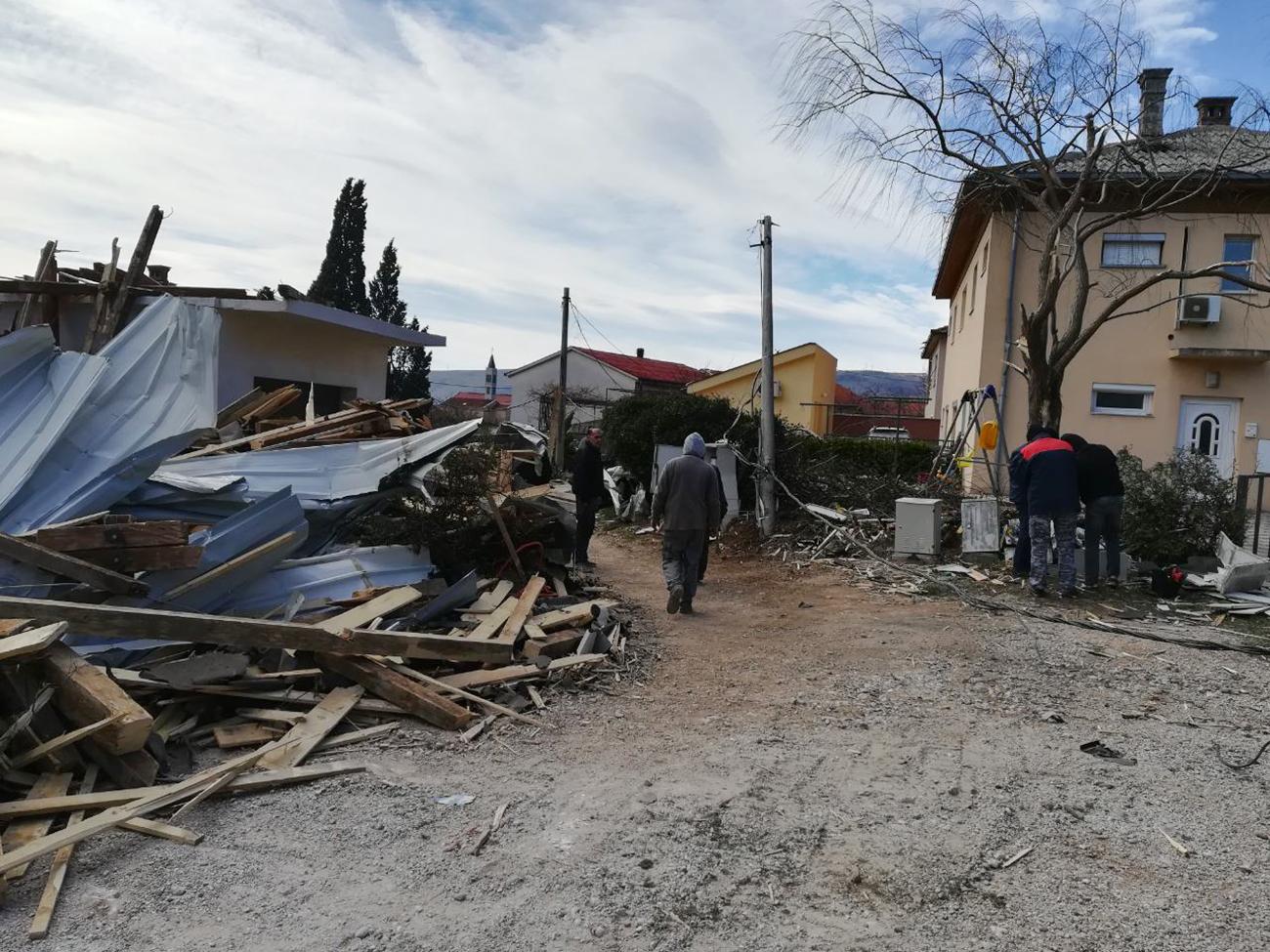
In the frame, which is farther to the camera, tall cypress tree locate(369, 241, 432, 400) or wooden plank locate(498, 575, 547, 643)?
tall cypress tree locate(369, 241, 432, 400)

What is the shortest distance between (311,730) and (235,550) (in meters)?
2.20

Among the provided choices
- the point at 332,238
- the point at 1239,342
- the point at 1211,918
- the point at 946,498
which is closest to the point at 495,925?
the point at 1211,918

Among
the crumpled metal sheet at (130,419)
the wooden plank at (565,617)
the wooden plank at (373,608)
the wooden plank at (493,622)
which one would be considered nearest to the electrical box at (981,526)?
the wooden plank at (565,617)

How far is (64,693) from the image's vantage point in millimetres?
4633

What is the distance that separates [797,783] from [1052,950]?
1671 millimetres

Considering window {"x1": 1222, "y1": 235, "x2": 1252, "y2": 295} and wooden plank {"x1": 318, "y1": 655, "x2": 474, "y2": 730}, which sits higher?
window {"x1": 1222, "y1": 235, "x2": 1252, "y2": 295}

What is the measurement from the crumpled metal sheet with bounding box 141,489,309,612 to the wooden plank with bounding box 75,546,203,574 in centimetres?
19

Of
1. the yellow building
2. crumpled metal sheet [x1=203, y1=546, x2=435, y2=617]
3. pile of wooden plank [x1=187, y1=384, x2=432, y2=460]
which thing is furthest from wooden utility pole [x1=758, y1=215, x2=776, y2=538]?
the yellow building

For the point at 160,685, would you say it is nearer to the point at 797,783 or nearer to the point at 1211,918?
the point at 797,783

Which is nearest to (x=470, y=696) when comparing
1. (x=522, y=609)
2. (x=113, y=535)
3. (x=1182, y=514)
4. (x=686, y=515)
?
(x=522, y=609)

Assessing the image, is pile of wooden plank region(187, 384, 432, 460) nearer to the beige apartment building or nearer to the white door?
the beige apartment building

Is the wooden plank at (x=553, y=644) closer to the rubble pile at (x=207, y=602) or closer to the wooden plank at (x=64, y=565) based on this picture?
the rubble pile at (x=207, y=602)

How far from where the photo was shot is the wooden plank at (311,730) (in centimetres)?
487

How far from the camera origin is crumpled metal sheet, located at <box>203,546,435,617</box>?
700 centimetres
